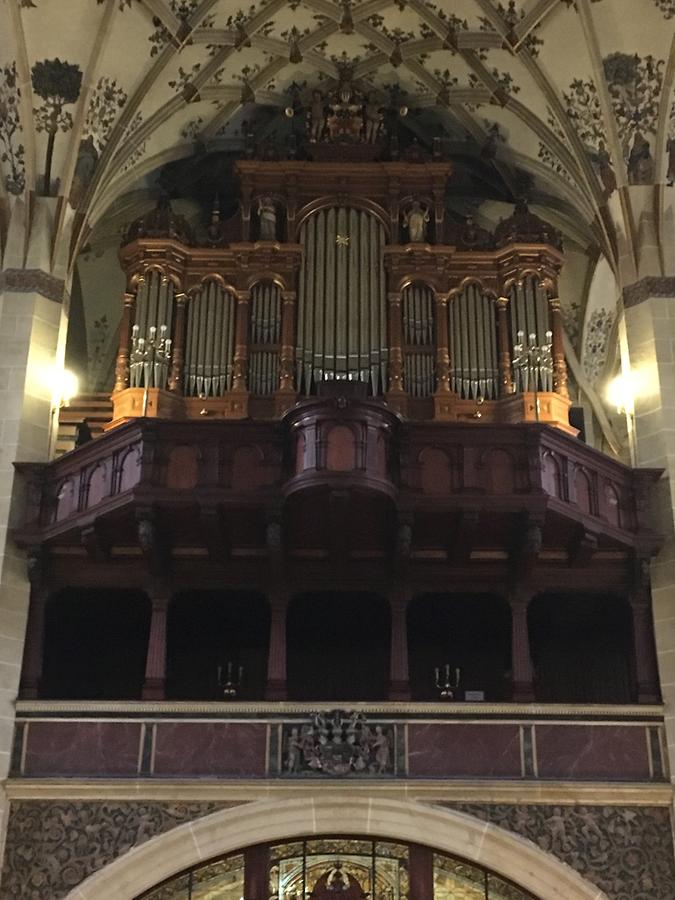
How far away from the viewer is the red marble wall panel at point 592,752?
597 inches

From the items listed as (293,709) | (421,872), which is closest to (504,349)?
(293,709)

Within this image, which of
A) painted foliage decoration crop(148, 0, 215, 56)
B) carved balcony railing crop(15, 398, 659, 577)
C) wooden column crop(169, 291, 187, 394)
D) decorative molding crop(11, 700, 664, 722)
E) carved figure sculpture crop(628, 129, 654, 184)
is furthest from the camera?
painted foliage decoration crop(148, 0, 215, 56)

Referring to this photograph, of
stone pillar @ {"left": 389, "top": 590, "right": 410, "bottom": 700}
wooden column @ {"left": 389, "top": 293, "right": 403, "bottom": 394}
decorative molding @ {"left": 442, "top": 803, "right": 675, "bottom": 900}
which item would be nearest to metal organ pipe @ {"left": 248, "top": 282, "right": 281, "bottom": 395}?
wooden column @ {"left": 389, "top": 293, "right": 403, "bottom": 394}

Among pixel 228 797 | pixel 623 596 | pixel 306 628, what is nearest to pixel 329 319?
pixel 306 628

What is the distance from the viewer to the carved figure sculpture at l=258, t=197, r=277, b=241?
19.2 m

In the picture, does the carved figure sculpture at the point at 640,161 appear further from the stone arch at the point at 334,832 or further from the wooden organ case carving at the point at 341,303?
the stone arch at the point at 334,832

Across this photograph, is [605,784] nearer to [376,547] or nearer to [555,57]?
[376,547]

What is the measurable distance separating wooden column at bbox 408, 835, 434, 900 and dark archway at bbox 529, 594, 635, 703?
136 inches

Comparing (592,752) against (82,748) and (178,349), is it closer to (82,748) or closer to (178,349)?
(82,748)

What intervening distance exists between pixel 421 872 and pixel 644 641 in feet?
12.6

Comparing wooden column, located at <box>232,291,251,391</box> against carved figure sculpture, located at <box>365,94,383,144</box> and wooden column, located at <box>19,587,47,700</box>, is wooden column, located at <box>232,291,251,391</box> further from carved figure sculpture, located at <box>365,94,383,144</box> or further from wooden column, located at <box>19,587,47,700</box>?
wooden column, located at <box>19,587,47,700</box>

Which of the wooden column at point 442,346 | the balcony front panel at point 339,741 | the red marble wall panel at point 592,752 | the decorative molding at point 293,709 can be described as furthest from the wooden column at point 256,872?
the wooden column at point 442,346

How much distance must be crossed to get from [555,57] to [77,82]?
21.9ft

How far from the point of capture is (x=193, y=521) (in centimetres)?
1587
